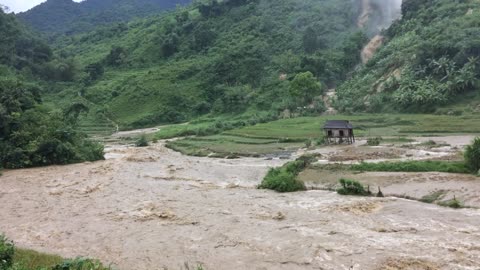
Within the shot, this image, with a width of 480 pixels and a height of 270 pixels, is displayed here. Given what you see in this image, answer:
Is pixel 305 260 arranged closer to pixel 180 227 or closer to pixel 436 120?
pixel 180 227

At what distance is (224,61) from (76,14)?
10230cm

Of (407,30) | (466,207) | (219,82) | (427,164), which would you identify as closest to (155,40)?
(219,82)

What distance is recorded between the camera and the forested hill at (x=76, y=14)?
13900cm

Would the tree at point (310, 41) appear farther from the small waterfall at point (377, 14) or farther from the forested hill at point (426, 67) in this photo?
the forested hill at point (426, 67)

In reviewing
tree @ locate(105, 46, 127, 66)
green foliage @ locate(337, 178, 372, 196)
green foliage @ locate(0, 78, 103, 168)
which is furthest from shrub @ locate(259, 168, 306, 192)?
tree @ locate(105, 46, 127, 66)

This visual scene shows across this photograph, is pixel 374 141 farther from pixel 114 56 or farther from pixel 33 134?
pixel 114 56

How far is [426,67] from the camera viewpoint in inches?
2010

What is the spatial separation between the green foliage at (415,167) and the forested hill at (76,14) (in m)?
122

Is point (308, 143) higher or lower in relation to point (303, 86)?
lower

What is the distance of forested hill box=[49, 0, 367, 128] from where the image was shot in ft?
209

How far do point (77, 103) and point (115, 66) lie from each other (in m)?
39.7

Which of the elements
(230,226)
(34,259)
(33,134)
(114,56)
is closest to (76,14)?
(114,56)

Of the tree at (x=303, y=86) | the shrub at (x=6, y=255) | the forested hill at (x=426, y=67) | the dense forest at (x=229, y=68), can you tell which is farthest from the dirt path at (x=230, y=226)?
the tree at (x=303, y=86)

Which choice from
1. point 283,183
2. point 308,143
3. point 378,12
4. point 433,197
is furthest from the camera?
point 378,12
